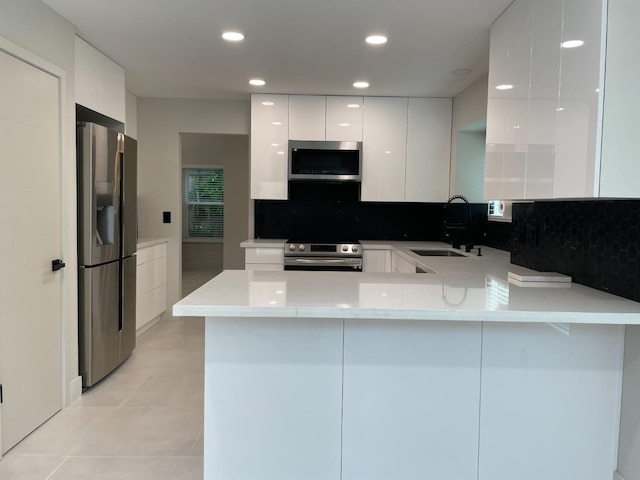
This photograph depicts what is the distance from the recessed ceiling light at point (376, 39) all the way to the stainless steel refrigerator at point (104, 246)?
74.5 inches

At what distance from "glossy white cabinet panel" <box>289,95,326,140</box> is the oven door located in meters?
1.26

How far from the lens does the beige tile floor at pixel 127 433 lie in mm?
2277

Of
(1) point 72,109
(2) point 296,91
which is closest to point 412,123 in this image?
(2) point 296,91

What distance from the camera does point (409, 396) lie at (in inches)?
75.7

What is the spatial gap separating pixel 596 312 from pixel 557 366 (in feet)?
1.22

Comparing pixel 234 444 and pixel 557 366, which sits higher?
pixel 557 366

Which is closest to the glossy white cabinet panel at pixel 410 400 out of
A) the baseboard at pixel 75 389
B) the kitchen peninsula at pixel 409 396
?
the kitchen peninsula at pixel 409 396

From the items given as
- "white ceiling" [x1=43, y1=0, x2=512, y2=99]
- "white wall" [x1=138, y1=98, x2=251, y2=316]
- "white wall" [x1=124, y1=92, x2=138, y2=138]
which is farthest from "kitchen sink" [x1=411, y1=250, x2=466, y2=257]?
"white wall" [x1=124, y1=92, x2=138, y2=138]

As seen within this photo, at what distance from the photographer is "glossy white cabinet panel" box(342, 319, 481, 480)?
6.27 feet

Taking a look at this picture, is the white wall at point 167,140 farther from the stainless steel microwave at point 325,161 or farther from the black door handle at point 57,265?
the black door handle at point 57,265

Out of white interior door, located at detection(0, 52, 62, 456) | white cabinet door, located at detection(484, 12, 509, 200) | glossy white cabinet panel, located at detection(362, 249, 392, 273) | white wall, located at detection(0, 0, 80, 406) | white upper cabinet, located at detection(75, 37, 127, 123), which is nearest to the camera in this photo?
white interior door, located at detection(0, 52, 62, 456)

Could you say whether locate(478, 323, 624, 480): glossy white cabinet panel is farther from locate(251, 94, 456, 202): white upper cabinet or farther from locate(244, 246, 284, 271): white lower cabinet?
locate(251, 94, 456, 202): white upper cabinet

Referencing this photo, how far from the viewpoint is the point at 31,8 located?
8.27ft

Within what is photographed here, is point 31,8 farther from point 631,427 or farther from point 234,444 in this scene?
point 631,427
